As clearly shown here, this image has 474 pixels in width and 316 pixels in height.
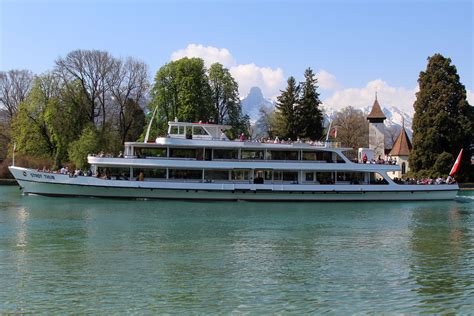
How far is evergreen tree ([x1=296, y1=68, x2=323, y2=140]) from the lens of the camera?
60031 millimetres

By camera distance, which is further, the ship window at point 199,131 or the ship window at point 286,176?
the ship window at point 199,131

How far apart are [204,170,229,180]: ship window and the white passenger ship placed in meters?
0.07

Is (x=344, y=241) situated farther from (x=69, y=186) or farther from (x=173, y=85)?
(x=173, y=85)

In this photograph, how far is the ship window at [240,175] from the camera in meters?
38.6

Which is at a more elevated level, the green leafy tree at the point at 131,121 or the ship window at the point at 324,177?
the green leafy tree at the point at 131,121

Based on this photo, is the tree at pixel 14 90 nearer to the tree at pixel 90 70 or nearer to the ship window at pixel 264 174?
the tree at pixel 90 70

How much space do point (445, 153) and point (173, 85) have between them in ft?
97.9

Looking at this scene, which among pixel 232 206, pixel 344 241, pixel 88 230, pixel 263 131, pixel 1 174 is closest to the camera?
pixel 344 241

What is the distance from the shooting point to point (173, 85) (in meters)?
58.9

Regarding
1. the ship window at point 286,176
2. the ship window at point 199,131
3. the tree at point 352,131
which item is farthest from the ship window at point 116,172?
the tree at point 352,131

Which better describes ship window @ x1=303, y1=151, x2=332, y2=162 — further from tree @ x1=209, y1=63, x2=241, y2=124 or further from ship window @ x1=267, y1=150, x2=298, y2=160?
tree @ x1=209, y1=63, x2=241, y2=124

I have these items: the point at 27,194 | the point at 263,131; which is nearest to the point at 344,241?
the point at 27,194

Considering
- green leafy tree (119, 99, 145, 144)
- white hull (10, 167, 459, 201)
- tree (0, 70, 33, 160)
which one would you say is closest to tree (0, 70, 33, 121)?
tree (0, 70, 33, 160)

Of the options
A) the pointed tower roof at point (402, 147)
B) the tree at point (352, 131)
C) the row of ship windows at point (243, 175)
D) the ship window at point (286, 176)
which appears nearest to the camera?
the row of ship windows at point (243, 175)
